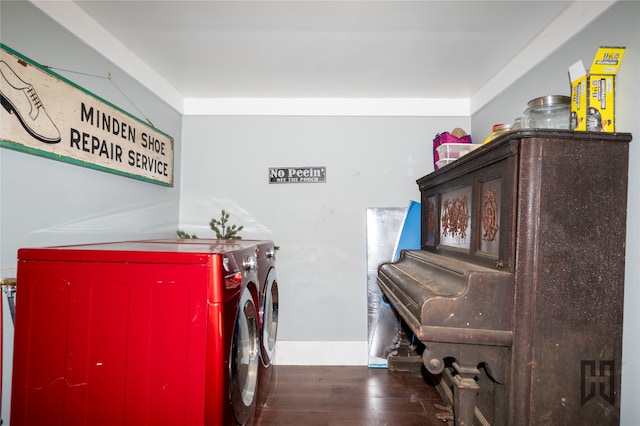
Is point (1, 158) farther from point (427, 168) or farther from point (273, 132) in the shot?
point (427, 168)

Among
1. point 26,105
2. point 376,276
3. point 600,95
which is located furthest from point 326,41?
point 376,276

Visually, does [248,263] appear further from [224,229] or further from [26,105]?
[224,229]

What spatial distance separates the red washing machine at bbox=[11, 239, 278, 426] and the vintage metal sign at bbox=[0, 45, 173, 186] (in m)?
0.63

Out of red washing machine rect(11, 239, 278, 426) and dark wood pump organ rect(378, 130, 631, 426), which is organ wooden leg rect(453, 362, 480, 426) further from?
red washing machine rect(11, 239, 278, 426)

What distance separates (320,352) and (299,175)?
166 centimetres

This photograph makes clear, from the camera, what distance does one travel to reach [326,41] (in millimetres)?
2096

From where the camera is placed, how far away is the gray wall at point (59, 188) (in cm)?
146

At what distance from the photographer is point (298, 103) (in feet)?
9.89

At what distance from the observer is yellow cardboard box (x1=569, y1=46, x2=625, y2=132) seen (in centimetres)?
144

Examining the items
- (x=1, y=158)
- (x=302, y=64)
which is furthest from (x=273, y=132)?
(x=1, y=158)

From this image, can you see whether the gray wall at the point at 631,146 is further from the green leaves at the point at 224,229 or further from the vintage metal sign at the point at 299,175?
the green leaves at the point at 224,229

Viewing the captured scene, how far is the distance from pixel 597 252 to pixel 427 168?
177 centimetres

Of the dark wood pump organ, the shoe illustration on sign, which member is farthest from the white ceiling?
the dark wood pump organ

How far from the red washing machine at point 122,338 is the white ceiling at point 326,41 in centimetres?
144
